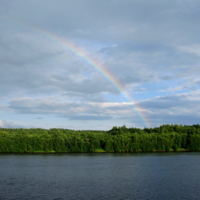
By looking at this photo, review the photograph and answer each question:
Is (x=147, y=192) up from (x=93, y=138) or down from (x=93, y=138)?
down

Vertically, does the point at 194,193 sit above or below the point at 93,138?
below

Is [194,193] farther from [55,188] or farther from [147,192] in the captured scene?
[55,188]

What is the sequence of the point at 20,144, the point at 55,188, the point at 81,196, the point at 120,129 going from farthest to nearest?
the point at 120,129
the point at 20,144
the point at 55,188
the point at 81,196

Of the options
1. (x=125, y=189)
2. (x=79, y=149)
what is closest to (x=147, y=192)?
(x=125, y=189)

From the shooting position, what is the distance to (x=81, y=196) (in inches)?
1172

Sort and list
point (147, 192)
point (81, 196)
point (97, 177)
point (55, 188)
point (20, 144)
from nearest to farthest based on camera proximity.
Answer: point (81, 196)
point (147, 192)
point (55, 188)
point (97, 177)
point (20, 144)

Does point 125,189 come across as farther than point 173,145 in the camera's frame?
No

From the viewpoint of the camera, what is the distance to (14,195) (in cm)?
3031

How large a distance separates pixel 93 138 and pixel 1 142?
35350 millimetres

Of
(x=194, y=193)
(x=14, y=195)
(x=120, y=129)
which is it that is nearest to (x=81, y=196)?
(x=14, y=195)

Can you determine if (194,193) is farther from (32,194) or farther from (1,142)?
(1,142)

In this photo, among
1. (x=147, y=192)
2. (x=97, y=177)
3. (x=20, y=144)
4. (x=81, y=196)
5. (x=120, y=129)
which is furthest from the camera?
(x=120, y=129)

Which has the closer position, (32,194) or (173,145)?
(32,194)

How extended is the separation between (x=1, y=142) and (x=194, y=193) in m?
87.1
